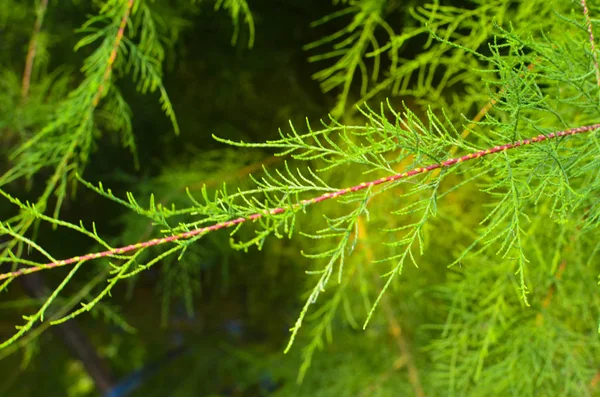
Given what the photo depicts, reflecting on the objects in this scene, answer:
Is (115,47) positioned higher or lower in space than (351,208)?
higher

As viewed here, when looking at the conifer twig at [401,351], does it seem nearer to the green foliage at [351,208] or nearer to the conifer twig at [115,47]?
the green foliage at [351,208]

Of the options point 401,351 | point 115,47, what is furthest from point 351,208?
point 115,47

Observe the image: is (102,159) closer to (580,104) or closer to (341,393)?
(341,393)

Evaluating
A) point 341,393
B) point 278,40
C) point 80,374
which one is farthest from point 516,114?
point 80,374

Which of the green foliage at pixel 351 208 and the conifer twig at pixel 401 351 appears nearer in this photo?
the green foliage at pixel 351 208

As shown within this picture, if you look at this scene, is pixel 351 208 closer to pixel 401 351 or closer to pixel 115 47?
pixel 401 351

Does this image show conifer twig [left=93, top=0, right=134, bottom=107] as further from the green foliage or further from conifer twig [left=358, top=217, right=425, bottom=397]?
conifer twig [left=358, top=217, right=425, bottom=397]

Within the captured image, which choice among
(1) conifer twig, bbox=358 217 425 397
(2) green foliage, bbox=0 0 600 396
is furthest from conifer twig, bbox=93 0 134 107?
(1) conifer twig, bbox=358 217 425 397

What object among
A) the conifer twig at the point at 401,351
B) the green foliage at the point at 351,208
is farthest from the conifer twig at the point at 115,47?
the conifer twig at the point at 401,351

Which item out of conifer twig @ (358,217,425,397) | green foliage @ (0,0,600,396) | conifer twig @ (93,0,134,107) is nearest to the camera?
green foliage @ (0,0,600,396)
